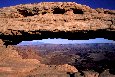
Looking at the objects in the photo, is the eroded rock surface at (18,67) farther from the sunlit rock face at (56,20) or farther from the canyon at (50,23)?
the sunlit rock face at (56,20)

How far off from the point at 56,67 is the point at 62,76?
5.97 feet

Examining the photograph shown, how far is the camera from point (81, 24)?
1174 cm

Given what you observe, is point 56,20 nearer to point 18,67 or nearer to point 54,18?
point 54,18

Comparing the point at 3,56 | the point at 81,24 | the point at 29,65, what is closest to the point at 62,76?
the point at 29,65

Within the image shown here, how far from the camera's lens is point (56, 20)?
11922mm

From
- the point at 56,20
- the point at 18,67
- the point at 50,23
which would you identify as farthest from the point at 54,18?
the point at 18,67

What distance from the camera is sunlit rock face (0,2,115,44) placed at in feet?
38.4

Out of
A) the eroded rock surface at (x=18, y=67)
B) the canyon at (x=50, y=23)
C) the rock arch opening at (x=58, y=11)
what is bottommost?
the eroded rock surface at (x=18, y=67)

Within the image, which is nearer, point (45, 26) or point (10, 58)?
point (45, 26)

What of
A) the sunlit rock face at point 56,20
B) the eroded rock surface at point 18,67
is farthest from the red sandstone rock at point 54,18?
the eroded rock surface at point 18,67

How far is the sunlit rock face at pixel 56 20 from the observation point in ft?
38.4

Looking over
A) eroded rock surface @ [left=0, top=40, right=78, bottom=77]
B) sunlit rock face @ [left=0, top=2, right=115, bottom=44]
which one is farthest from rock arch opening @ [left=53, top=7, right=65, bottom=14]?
eroded rock surface @ [left=0, top=40, right=78, bottom=77]

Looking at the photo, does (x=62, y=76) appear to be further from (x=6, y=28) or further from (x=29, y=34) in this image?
(x=6, y=28)

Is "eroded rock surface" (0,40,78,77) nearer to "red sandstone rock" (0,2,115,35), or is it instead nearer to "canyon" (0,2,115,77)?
"canyon" (0,2,115,77)
